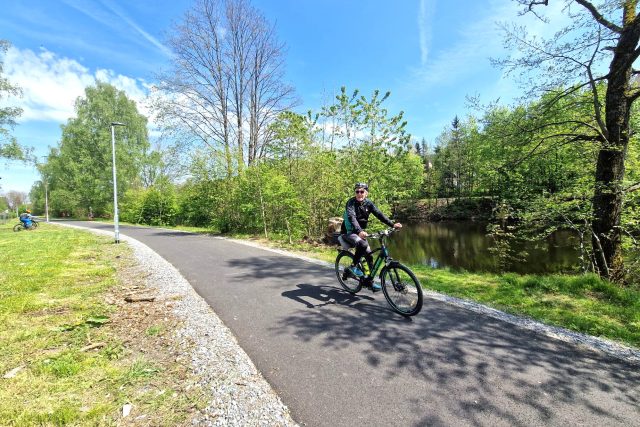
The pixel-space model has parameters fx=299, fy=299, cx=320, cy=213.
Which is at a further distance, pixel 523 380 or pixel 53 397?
pixel 523 380

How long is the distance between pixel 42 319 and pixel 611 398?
21.9ft

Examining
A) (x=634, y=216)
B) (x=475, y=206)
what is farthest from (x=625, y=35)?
(x=475, y=206)

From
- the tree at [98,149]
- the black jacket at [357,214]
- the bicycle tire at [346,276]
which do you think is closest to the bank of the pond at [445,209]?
the bicycle tire at [346,276]

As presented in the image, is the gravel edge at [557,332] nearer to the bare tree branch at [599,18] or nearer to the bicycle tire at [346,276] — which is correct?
the bicycle tire at [346,276]

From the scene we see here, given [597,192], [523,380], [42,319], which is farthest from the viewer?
[597,192]

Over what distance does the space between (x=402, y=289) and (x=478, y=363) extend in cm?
154

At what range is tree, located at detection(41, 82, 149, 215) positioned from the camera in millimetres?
36656

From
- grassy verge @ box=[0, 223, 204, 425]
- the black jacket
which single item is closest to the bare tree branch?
the black jacket

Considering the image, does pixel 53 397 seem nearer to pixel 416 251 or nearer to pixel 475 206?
pixel 416 251

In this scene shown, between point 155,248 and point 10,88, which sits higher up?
point 10,88

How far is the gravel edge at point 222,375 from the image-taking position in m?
2.37

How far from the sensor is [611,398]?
8.58 ft

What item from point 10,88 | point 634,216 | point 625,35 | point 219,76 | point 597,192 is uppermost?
point 219,76

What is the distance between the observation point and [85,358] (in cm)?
321
